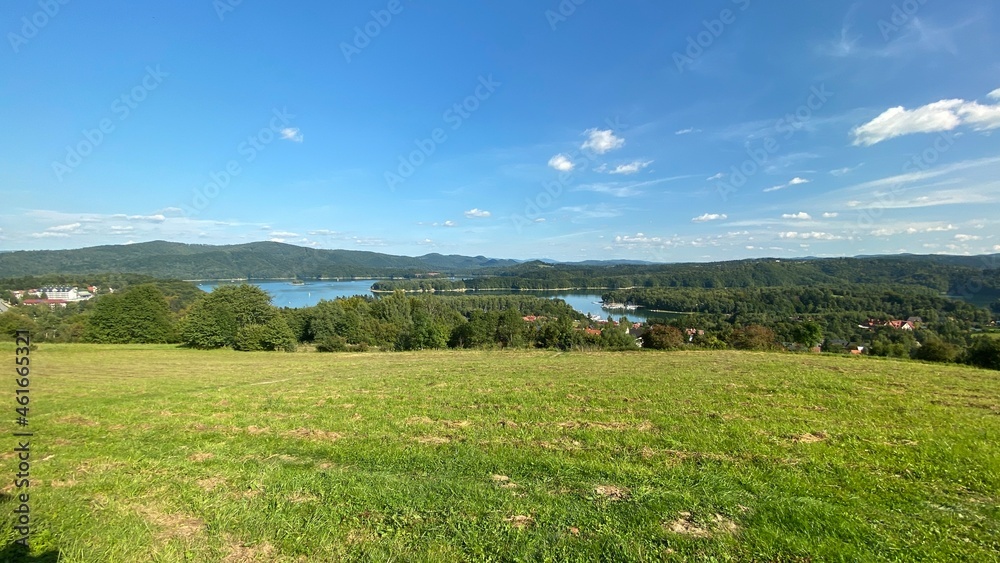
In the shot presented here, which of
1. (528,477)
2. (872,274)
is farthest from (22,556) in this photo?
(872,274)

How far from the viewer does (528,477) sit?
6.56 m

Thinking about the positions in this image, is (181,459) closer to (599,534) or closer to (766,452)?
(599,534)

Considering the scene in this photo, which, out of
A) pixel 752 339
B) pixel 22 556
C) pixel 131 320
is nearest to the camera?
pixel 22 556

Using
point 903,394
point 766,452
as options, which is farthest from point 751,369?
point 766,452

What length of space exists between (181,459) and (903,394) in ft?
65.2

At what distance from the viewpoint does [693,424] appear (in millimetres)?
9523

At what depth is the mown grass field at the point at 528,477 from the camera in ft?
14.9

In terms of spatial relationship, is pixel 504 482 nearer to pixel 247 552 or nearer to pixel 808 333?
pixel 247 552

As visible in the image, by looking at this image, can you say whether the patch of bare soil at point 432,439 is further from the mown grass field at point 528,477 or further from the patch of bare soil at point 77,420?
the patch of bare soil at point 77,420

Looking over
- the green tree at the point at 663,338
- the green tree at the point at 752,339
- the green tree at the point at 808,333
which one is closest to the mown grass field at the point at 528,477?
the green tree at the point at 663,338

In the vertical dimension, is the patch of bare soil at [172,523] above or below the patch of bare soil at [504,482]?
above

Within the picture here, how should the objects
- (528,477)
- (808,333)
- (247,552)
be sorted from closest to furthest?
1. (247,552)
2. (528,477)
3. (808,333)

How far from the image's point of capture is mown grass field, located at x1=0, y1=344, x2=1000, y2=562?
454cm

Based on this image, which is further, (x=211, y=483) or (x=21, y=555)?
(x=211, y=483)
